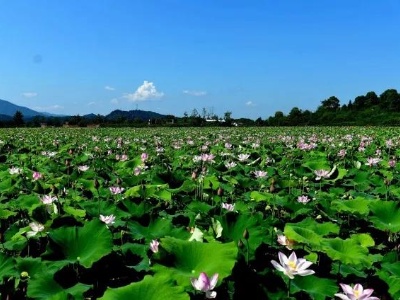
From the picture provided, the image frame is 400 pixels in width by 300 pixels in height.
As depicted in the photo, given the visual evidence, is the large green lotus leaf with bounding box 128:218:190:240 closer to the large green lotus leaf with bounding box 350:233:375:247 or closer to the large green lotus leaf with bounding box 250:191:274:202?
the large green lotus leaf with bounding box 350:233:375:247

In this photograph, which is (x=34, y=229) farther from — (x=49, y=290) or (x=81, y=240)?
(x=49, y=290)

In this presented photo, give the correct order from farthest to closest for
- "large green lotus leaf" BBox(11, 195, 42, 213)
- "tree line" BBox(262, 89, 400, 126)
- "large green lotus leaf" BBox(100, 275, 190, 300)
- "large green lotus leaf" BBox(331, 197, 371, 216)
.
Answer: "tree line" BBox(262, 89, 400, 126), "large green lotus leaf" BBox(11, 195, 42, 213), "large green lotus leaf" BBox(331, 197, 371, 216), "large green lotus leaf" BBox(100, 275, 190, 300)

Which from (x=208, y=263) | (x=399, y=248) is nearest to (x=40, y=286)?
(x=208, y=263)

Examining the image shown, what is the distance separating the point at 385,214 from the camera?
7.68ft

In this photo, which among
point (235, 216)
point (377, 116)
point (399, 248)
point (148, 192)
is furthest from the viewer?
point (377, 116)

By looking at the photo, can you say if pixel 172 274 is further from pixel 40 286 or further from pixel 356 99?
pixel 356 99

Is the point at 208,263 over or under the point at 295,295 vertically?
over

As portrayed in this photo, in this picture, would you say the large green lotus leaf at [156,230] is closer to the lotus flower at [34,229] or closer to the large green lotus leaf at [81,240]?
the large green lotus leaf at [81,240]

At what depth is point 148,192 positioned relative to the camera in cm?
277

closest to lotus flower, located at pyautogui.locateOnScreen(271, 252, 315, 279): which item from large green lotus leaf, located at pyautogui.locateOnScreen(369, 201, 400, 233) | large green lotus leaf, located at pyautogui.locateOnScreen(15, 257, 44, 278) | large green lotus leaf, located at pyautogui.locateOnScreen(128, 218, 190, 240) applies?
large green lotus leaf, located at pyautogui.locateOnScreen(128, 218, 190, 240)

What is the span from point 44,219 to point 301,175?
2.41 metres

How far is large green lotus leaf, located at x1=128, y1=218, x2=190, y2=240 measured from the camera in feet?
6.20

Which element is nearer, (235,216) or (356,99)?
(235,216)

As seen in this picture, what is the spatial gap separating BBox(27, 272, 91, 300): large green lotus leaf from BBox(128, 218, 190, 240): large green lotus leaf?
482 mm
